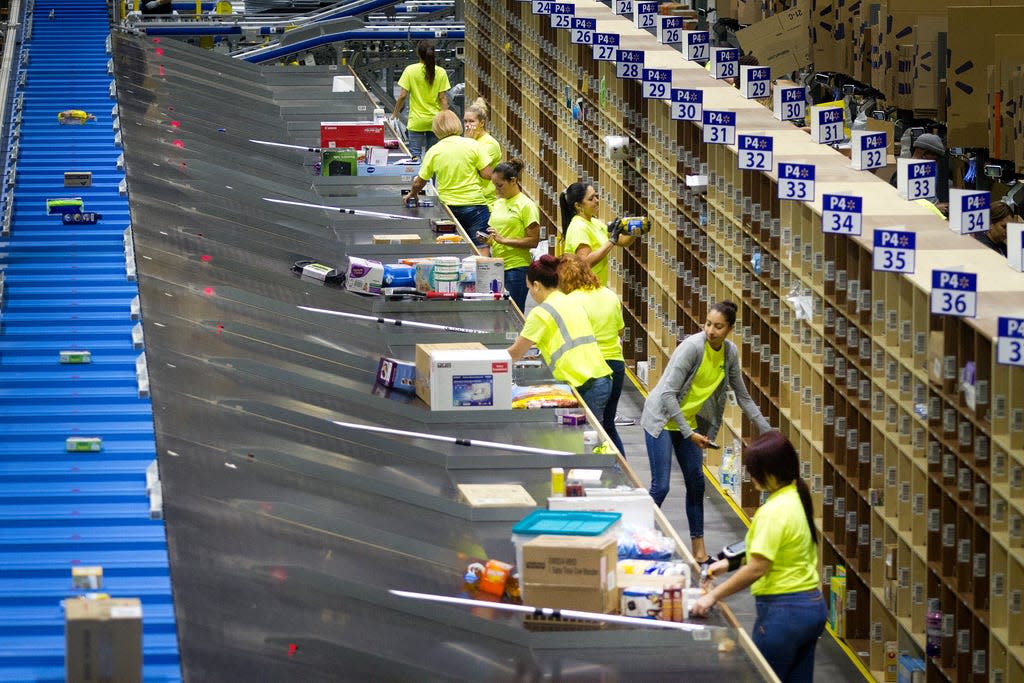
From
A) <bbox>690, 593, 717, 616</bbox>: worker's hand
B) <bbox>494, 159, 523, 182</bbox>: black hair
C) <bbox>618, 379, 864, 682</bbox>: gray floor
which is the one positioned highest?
<bbox>494, 159, 523, 182</bbox>: black hair

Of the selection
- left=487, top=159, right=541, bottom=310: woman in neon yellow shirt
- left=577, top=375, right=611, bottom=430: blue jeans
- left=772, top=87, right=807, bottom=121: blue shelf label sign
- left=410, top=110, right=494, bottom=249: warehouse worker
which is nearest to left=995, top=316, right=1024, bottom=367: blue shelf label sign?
left=577, top=375, right=611, bottom=430: blue jeans

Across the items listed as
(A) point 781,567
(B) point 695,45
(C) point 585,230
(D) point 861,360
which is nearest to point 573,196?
(C) point 585,230

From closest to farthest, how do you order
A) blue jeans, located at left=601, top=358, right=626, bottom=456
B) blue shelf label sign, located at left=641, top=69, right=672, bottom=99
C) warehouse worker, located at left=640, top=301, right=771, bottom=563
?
warehouse worker, located at left=640, top=301, right=771, bottom=563, blue jeans, located at left=601, top=358, right=626, bottom=456, blue shelf label sign, located at left=641, top=69, right=672, bottom=99

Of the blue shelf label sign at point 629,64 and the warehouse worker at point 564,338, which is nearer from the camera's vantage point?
the warehouse worker at point 564,338

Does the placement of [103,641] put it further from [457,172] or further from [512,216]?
[457,172]

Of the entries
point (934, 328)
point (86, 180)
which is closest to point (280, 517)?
point (934, 328)

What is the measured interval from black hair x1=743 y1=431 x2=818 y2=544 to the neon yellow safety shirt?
3.16 metres

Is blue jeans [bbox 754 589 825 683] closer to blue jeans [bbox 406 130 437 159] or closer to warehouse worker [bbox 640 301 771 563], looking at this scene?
warehouse worker [bbox 640 301 771 563]

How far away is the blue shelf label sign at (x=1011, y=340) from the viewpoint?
278 inches

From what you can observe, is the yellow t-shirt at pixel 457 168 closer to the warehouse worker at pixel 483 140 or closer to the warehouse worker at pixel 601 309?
→ the warehouse worker at pixel 483 140

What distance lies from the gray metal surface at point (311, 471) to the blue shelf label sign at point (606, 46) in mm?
2089

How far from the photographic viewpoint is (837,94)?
12.8m

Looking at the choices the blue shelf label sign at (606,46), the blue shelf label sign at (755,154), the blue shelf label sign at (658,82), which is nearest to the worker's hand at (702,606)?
the blue shelf label sign at (755,154)

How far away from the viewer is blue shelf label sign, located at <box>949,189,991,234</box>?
27.9 ft
